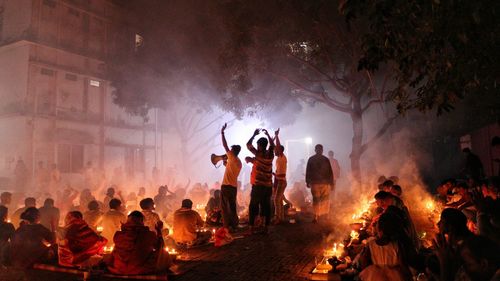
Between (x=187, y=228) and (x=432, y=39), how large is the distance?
19.4ft

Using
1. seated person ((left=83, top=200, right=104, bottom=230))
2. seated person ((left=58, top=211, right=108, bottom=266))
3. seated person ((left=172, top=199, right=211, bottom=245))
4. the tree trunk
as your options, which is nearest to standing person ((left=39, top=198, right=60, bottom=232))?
seated person ((left=83, top=200, right=104, bottom=230))

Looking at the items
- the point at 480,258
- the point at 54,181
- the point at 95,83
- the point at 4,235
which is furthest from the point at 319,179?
the point at 95,83

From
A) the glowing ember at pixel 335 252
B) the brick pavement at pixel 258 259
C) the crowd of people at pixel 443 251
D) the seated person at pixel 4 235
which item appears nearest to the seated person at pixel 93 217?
the seated person at pixel 4 235

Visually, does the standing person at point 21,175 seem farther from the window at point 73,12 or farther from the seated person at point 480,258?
the seated person at point 480,258

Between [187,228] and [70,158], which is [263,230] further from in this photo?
[70,158]

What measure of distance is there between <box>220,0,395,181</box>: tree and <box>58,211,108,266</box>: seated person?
10.7 metres

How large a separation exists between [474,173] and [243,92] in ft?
32.6

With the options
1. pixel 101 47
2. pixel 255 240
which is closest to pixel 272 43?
pixel 255 240

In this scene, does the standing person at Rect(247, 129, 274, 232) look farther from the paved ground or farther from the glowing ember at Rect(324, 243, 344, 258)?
the glowing ember at Rect(324, 243, 344, 258)

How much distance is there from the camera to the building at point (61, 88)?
22.6 meters

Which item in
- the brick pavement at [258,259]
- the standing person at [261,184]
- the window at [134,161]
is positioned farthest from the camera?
the window at [134,161]

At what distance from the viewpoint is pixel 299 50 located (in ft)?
55.3

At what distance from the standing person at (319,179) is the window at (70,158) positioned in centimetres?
1720

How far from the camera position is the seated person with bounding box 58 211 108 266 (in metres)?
6.59
